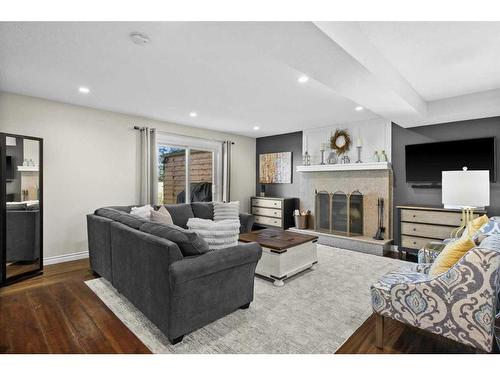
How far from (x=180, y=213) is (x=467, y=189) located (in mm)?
4170

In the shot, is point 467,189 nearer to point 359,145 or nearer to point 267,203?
point 359,145

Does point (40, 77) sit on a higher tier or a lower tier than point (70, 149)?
higher

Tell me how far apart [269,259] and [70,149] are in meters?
3.44

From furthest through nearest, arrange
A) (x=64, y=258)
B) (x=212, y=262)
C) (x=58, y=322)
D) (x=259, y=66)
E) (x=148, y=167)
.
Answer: (x=148, y=167) → (x=64, y=258) → (x=259, y=66) → (x=58, y=322) → (x=212, y=262)

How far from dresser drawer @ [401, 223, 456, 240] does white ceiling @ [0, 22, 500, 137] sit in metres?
1.64

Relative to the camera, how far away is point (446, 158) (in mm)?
4152

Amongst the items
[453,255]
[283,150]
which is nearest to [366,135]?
[283,150]

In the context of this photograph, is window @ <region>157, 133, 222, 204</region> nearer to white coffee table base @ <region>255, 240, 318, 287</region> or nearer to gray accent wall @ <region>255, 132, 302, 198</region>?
gray accent wall @ <region>255, 132, 302, 198</region>

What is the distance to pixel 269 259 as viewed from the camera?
124 inches

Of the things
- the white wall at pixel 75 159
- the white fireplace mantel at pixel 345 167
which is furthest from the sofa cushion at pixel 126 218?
the white fireplace mantel at pixel 345 167

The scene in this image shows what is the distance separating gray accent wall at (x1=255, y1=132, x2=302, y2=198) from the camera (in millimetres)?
6246

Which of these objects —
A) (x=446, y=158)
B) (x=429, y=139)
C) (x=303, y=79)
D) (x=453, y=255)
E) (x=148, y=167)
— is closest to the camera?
(x=453, y=255)
